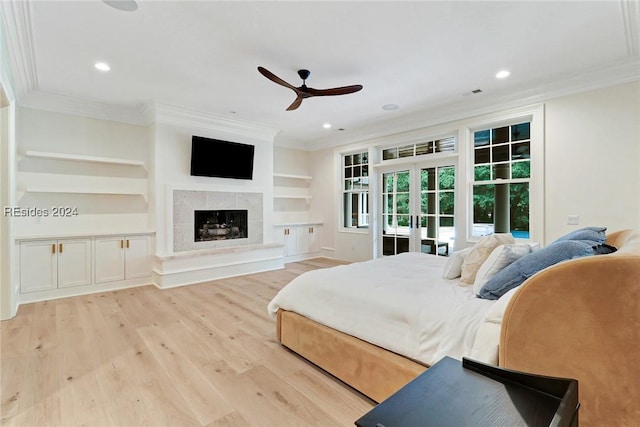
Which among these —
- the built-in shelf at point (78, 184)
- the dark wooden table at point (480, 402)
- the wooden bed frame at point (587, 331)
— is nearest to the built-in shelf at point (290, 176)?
the built-in shelf at point (78, 184)

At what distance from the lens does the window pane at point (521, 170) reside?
4172 mm

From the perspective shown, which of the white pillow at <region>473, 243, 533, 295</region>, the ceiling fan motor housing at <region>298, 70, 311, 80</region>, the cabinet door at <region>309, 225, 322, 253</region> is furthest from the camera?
the cabinet door at <region>309, 225, 322, 253</region>

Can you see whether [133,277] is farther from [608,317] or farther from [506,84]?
[506,84]

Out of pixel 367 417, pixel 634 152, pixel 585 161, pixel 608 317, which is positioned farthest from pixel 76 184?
pixel 634 152

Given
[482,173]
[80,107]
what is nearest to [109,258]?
[80,107]

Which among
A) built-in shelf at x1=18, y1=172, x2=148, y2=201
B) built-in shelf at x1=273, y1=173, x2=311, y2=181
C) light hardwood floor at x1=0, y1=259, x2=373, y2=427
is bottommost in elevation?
light hardwood floor at x1=0, y1=259, x2=373, y2=427

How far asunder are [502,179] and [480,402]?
14.1 feet

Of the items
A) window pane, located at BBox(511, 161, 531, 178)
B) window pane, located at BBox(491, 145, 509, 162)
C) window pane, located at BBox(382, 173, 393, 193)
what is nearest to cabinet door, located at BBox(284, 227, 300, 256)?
window pane, located at BBox(382, 173, 393, 193)

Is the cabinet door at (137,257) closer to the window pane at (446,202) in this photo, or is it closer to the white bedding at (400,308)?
the white bedding at (400,308)

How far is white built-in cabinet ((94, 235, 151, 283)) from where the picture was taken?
4.34 meters

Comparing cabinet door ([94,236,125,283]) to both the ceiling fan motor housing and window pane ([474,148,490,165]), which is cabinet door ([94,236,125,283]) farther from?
window pane ([474,148,490,165])

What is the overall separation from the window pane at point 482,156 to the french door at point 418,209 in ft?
1.28

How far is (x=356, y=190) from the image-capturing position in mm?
6602

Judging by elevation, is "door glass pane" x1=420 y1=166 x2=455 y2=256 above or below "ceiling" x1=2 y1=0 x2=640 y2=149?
below
